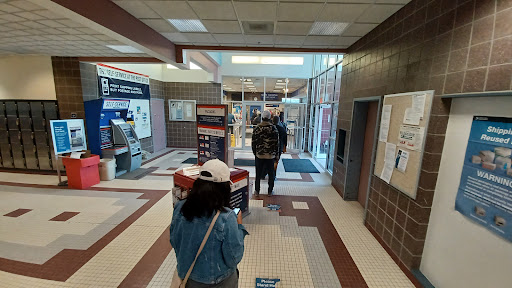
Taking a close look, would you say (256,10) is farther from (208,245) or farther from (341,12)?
(208,245)

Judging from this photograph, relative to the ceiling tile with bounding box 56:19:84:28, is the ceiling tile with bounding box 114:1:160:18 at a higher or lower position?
higher

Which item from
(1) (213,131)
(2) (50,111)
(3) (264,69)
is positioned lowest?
(1) (213,131)

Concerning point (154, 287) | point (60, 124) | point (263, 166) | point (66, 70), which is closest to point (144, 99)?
point (66, 70)

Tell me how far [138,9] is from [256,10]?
155 centimetres

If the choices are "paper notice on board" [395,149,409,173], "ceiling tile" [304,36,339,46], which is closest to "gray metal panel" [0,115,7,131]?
"ceiling tile" [304,36,339,46]

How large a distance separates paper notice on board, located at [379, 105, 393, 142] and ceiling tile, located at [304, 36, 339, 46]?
168cm

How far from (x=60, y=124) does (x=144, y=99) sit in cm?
294

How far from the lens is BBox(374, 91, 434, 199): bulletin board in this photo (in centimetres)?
207

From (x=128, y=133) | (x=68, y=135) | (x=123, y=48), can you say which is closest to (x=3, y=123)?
(x=68, y=135)

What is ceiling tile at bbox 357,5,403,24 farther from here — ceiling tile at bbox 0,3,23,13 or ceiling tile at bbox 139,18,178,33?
ceiling tile at bbox 0,3,23,13

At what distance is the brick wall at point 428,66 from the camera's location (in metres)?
1.54

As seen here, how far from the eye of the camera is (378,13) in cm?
266

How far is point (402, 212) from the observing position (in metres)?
2.31

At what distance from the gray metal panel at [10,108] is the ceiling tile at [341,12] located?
7.03 metres
